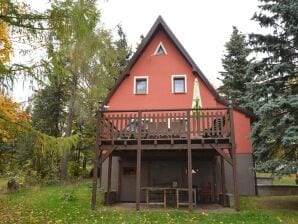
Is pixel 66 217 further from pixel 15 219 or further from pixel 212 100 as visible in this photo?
pixel 212 100

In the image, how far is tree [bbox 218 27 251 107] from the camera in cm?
2150

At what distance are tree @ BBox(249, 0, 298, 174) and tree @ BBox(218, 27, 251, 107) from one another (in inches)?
367

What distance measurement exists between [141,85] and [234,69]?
912cm

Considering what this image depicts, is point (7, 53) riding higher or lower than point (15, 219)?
higher

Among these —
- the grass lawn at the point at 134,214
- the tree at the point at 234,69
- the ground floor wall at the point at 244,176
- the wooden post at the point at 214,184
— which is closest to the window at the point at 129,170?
the grass lawn at the point at 134,214

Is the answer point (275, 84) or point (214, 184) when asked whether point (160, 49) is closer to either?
point (275, 84)

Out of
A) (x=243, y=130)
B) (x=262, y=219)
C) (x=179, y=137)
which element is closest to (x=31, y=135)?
(x=179, y=137)

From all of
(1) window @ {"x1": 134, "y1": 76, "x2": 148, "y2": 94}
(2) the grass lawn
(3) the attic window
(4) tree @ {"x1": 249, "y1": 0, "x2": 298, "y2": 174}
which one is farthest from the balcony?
(3) the attic window

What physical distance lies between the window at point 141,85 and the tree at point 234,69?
772 cm

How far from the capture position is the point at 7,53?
877 centimetres

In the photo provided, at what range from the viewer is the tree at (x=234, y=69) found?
2150 cm

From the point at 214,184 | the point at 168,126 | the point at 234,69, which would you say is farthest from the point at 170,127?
the point at 234,69

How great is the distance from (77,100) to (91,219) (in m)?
11.6

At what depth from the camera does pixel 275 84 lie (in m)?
11.1
